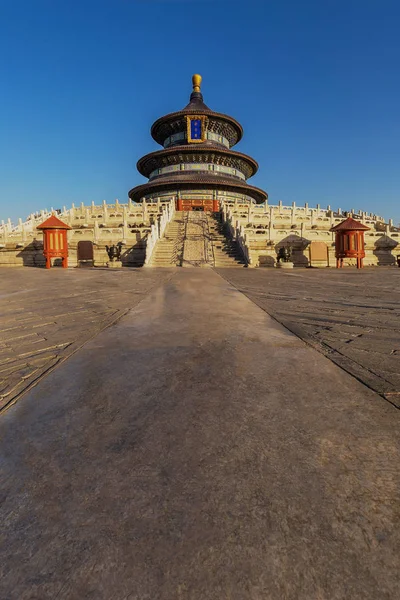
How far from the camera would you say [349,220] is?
1805cm

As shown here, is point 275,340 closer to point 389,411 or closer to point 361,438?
point 389,411

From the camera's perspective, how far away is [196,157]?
126 ft

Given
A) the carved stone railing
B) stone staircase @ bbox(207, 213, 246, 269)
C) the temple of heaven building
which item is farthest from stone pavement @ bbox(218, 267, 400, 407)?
the temple of heaven building

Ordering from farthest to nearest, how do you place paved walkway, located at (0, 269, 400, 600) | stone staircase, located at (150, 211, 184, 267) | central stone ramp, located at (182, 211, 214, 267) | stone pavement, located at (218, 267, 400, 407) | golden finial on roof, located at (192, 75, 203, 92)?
golden finial on roof, located at (192, 75, 203, 92) → stone staircase, located at (150, 211, 184, 267) → central stone ramp, located at (182, 211, 214, 267) → stone pavement, located at (218, 267, 400, 407) → paved walkway, located at (0, 269, 400, 600)

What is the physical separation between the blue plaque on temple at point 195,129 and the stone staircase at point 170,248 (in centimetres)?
2118

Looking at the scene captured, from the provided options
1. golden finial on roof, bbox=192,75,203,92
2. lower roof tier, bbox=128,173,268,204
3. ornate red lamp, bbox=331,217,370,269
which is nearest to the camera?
ornate red lamp, bbox=331,217,370,269

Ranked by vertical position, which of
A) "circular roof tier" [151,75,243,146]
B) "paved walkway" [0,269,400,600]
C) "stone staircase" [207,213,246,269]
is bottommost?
"paved walkway" [0,269,400,600]

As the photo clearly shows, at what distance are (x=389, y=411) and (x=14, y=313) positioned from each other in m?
5.10

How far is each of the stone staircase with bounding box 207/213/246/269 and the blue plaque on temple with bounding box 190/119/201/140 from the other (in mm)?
21088

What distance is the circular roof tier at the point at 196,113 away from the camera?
1545 inches

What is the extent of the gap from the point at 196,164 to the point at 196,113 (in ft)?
20.9

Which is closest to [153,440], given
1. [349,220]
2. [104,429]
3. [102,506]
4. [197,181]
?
[104,429]

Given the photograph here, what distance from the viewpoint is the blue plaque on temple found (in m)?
38.7

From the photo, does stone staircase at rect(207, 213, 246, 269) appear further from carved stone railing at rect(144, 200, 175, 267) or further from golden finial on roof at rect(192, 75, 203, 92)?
golden finial on roof at rect(192, 75, 203, 92)
